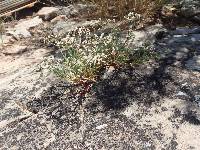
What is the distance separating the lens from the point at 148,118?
3178mm

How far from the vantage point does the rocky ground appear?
9.98ft

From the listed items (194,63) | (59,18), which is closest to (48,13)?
(59,18)

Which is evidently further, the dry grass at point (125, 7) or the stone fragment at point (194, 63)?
the dry grass at point (125, 7)

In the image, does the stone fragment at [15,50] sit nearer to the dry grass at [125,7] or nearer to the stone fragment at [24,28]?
the stone fragment at [24,28]

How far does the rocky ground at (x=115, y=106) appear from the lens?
3041 millimetres

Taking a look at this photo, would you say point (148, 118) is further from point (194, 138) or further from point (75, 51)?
point (75, 51)

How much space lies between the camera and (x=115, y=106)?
3.36 metres

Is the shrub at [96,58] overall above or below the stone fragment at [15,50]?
above

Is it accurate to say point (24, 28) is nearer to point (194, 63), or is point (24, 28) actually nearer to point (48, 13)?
point (48, 13)

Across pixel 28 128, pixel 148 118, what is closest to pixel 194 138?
pixel 148 118

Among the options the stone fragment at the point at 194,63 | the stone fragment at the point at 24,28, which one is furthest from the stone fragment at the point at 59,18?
the stone fragment at the point at 194,63

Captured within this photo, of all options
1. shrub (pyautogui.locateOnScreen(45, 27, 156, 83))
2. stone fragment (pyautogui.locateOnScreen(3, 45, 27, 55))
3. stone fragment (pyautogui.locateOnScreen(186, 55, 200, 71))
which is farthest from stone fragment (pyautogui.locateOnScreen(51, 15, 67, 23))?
stone fragment (pyautogui.locateOnScreen(186, 55, 200, 71))

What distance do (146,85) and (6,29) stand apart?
2.77 m

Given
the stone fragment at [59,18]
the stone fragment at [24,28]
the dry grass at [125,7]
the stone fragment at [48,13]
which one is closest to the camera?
the dry grass at [125,7]
